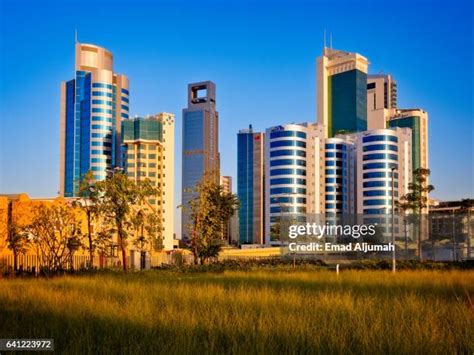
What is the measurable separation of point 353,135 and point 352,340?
412ft

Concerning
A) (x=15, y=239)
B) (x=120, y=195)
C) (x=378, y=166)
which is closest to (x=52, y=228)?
(x=15, y=239)

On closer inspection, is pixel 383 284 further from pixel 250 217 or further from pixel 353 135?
pixel 250 217

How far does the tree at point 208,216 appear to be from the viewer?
35719mm

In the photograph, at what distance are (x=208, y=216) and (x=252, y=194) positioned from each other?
15825 centimetres

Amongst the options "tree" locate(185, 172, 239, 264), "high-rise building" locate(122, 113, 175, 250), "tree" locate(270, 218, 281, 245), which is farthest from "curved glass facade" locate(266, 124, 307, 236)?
"tree" locate(185, 172, 239, 264)

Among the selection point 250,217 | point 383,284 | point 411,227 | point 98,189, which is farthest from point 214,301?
point 250,217

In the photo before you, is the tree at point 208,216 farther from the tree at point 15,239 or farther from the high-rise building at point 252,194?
the high-rise building at point 252,194

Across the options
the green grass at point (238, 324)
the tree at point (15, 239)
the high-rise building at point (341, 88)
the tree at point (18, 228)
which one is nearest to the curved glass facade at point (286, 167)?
the high-rise building at point (341, 88)

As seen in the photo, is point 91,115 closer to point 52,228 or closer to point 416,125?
point 416,125

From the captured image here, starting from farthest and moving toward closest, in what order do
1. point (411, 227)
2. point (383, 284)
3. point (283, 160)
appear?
point (283, 160)
point (411, 227)
point (383, 284)

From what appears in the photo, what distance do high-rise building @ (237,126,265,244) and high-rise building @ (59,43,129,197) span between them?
5799 centimetres

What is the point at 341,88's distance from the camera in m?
165

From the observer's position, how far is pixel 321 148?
123500mm

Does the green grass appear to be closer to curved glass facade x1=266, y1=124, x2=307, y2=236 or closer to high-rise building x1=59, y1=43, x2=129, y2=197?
curved glass facade x1=266, y1=124, x2=307, y2=236
